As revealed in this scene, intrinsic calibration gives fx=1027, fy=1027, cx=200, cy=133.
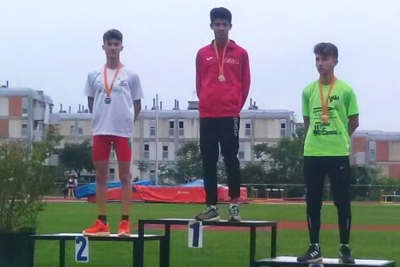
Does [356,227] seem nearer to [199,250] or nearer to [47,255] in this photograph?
[199,250]

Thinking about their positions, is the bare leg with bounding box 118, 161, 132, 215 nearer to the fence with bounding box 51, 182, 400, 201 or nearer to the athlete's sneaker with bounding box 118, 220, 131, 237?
the athlete's sneaker with bounding box 118, 220, 131, 237

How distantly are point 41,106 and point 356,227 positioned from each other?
68.2m

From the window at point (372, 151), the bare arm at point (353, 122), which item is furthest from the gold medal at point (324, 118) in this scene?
the window at point (372, 151)

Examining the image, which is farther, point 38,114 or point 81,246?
point 38,114

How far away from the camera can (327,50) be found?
29.6 ft

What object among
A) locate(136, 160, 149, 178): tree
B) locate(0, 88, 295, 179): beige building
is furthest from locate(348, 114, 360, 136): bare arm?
locate(0, 88, 295, 179): beige building

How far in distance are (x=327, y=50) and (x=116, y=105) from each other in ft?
7.58

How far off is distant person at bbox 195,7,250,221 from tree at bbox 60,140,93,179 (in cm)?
7382

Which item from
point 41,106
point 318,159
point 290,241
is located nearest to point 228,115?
point 318,159

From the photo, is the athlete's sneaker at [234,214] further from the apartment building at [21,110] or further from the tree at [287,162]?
the apartment building at [21,110]

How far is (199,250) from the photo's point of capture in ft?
53.8

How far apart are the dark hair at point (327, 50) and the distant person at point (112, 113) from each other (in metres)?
2.13

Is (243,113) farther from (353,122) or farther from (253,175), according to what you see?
(353,122)

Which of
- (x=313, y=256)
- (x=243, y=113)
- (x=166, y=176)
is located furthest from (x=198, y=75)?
(x=243, y=113)
